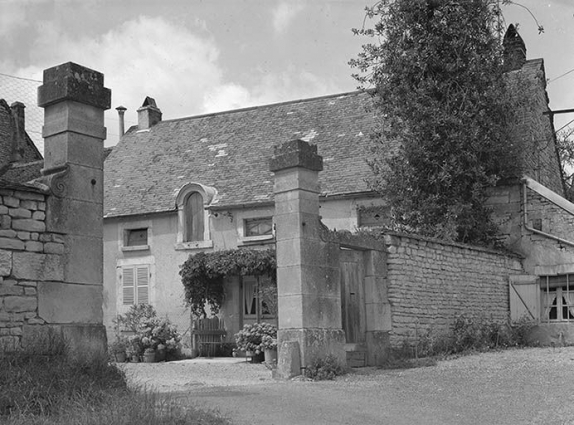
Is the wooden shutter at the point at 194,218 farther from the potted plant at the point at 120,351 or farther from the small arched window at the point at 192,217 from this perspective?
the potted plant at the point at 120,351

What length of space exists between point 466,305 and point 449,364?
3.10 m

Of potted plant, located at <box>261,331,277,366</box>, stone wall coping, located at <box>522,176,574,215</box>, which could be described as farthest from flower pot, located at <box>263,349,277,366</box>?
stone wall coping, located at <box>522,176,574,215</box>

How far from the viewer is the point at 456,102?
53.3ft

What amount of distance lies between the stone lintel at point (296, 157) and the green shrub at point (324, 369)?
9.11ft

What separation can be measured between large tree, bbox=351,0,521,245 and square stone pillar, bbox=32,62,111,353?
8510 millimetres

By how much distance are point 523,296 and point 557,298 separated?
87 centimetres

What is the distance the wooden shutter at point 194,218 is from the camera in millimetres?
19516

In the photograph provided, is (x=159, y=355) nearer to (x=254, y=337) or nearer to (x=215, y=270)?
(x=215, y=270)

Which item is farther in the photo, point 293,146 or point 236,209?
point 236,209

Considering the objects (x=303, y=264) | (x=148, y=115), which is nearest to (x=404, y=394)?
(x=303, y=264)

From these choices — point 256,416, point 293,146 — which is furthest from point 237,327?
point 256,416

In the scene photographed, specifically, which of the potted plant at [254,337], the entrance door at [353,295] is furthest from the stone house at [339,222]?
the potted plant at [254,337]

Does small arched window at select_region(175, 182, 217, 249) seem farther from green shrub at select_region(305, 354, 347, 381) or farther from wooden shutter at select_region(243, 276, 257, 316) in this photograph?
green shrub at select_region(305, 354, 347, 381)

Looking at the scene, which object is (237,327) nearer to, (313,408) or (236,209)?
(236,209)
